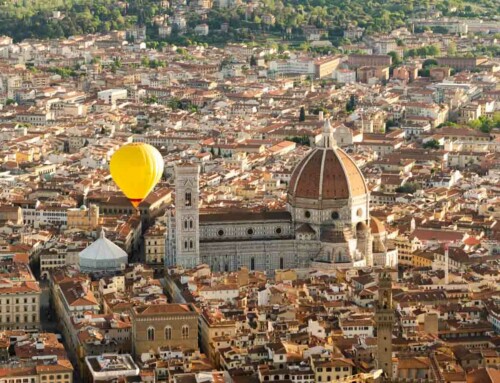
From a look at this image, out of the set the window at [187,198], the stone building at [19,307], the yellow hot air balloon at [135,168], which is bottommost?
the stone building at [19,307]

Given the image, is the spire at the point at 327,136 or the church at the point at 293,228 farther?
the spire at the point at 327,136

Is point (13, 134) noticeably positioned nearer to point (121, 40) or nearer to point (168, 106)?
point (168, 106)

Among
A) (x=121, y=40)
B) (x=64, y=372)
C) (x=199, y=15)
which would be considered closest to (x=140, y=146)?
(x=64, y=372)

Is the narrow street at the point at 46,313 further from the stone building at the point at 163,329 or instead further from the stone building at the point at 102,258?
the stone building at the point at 163,329

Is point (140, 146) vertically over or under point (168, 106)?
over

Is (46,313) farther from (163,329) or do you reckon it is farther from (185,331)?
(185,331)

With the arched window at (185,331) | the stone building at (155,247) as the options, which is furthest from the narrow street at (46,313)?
the arched window at (185,331)

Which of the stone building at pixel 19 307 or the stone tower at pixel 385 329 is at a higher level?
the stone tower at pixel 385 329

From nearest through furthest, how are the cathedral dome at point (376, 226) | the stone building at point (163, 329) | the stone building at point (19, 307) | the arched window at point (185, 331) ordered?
the stone building at point (163, 329), the arched window at point (185, 331), the stone building at point (19, 307), the cathedral dome at point (376, 226)
